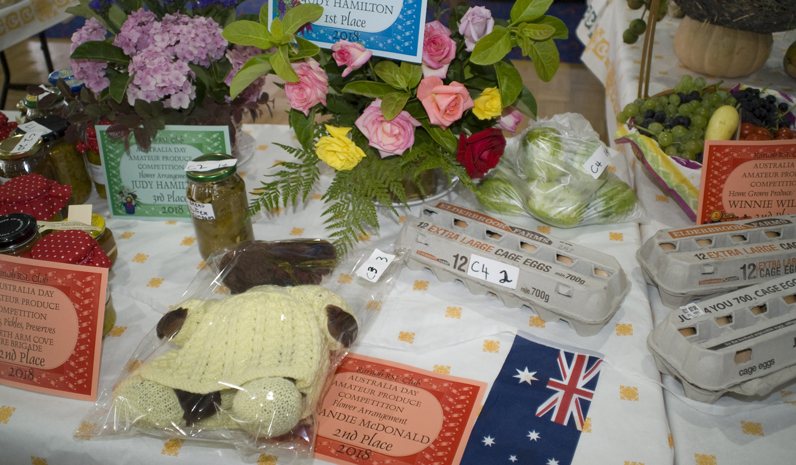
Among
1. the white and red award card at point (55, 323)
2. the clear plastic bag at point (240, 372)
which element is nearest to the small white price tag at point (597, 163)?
the clear plastic bag at point (240, 372)

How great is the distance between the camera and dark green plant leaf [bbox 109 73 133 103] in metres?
1.07

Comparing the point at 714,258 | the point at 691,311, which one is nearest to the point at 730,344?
the point at 691,311

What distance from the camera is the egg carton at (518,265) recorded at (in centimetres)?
91

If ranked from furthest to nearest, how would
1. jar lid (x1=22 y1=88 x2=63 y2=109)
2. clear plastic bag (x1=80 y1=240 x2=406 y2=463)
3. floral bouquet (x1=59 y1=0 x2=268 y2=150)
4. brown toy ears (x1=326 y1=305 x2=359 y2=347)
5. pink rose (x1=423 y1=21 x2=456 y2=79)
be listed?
jar lid (x1=22 y1=88 x2=63 y2=109) → floral bouquet (x1=59 y1=0 x2=268 y2=150) → pink rose (x1=423 y1=21 x2=456 y2=79) → brown toy ears (x1=326 y1=305 x2=359 y2=347) → clear plastic bag (x1=80 y1=240 x2=406 y2=463)

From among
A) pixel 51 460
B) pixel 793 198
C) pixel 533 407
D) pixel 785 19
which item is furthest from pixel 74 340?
pixel 785 19

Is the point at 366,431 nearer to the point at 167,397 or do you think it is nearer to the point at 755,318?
the point at 167,397

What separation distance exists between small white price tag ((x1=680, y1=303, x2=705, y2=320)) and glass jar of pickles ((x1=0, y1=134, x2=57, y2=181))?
1.25 m

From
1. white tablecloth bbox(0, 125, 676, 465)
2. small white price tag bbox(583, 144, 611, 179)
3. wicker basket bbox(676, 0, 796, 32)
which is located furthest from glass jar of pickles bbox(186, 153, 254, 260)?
wicker basket bbox(676, 0, 796, 32)

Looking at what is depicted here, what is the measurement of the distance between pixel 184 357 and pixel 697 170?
1.03m

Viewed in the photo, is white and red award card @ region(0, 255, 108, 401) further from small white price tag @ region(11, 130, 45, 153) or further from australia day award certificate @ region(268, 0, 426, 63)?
australia day award certificate @ region(268, 0, 426, 63)

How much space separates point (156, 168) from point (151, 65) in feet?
0.84

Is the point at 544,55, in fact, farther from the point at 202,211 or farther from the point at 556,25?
the point at 202,211

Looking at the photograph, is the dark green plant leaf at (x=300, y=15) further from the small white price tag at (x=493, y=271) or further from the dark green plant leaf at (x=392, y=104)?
the small white price tag at (x=493, y=271)

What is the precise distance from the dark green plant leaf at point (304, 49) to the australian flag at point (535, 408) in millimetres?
611
